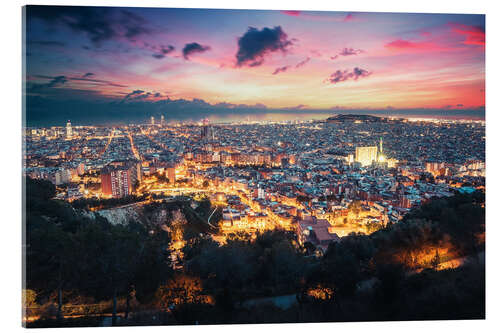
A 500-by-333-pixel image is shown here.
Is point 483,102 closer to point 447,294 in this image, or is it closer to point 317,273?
point 447,294

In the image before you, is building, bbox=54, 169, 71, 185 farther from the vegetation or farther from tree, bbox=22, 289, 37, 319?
tree, bbox=22, 289, 37, 319

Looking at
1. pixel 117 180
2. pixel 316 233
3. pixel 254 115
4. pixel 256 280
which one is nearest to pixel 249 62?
pixel 254 115

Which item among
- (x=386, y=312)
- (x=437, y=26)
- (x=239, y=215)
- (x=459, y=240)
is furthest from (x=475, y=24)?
(x=239, y=215)

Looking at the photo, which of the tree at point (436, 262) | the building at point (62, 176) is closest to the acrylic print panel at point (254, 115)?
the tree at point (436, 262)

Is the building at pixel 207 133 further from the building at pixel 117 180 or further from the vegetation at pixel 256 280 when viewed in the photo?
the vegetation at pixel 256 280

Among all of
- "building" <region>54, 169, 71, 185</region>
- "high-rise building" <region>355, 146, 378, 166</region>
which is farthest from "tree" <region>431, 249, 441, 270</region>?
"building" <region>54, 169, 71, 185</region>

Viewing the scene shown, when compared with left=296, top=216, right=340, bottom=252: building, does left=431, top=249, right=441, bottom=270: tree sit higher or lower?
higher

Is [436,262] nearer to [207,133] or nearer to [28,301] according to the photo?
[28,301]
